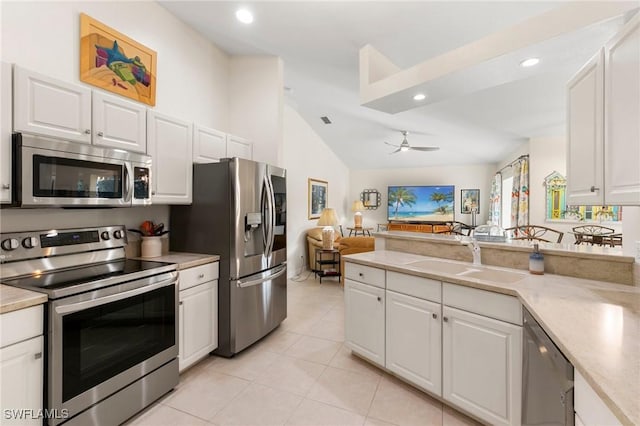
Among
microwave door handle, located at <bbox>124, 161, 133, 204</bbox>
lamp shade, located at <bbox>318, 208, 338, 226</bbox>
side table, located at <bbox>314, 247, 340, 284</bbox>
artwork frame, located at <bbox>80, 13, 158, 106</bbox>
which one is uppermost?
artwork frame, located at <bbox>80, 13, 158, 106</bbox>

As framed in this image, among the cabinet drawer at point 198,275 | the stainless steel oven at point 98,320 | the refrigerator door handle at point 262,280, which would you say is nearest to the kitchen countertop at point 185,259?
the cabinet drawer at point 198,275

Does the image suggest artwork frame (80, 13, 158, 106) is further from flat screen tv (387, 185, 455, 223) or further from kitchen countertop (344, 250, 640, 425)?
flat screen tv (387, 185, 455, 223)

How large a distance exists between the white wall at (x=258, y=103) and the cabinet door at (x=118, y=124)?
1.49m

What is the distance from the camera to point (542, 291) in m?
1.60

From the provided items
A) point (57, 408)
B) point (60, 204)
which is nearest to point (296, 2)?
point (60, 204)

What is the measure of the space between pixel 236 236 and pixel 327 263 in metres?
3.08

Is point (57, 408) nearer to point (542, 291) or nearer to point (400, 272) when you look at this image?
point (400, 272)

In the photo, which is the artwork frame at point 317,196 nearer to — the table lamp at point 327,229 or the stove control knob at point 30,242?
the table lamp at point 327,229

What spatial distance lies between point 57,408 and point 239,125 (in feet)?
10.2

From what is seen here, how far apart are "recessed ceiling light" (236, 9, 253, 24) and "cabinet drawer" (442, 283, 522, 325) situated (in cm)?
288

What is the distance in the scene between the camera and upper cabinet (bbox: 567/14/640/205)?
1.18 meters

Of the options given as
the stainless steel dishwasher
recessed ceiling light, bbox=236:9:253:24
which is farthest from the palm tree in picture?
the stainless steel dishwasher

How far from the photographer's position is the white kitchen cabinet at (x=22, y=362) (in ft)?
4.32

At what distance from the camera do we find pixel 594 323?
3.81 ft
